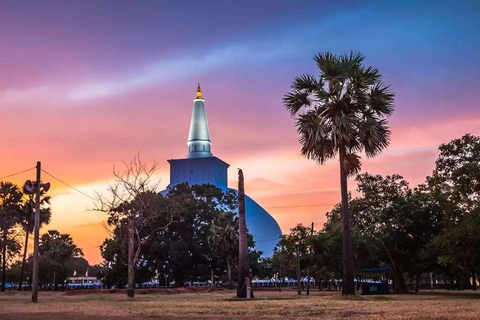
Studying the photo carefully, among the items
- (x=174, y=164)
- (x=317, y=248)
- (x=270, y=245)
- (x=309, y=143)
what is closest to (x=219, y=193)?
(x=317, y=248)

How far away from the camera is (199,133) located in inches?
5679

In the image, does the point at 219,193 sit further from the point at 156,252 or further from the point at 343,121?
the point at 343,121

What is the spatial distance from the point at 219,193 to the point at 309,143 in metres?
51.1

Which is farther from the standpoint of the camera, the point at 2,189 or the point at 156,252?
the point at 156,252

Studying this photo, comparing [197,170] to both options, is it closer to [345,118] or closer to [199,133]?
[199,133]

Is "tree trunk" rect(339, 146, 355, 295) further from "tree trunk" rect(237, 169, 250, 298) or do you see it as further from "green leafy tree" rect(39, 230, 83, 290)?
"green leafy tree" rect(39, 230, 83, 290)

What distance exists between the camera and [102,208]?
4553cm

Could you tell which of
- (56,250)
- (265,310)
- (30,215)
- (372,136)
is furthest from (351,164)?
(56,250)

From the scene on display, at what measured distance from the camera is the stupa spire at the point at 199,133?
142250 mm

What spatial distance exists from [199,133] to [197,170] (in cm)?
967

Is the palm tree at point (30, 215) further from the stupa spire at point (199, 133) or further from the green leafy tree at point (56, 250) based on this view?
the stupa spire at point (199, 133)

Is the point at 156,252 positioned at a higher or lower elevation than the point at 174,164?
lower

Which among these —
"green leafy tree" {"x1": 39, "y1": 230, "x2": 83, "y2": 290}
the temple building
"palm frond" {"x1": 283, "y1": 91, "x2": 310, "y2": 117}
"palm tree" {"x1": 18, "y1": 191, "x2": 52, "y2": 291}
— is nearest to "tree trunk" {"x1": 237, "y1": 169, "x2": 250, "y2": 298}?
"palm frond" {"x1": 283, "y1": 91, "x2": 310, "y2": 117}

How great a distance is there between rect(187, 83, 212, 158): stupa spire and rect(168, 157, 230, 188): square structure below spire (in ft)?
5.89
